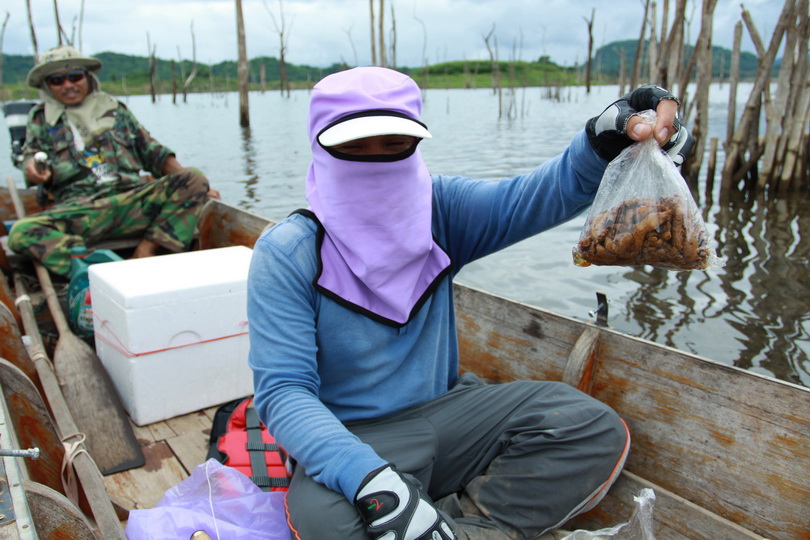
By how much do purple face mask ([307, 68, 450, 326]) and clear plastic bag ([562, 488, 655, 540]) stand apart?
2.64 ft

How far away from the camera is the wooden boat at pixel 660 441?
5.85 feet

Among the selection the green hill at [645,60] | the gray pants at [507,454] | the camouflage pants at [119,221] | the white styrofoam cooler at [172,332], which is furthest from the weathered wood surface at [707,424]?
the green hill at [645,60]

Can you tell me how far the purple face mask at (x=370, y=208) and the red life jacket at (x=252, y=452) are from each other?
2.22 ft

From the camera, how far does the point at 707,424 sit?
198cm

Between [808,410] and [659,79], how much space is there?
7.73 metres

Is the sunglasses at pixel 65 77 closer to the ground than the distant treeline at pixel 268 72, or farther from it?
closer to the ground

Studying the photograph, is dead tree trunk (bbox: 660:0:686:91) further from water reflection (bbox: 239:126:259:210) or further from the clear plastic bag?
the clear plastic bag

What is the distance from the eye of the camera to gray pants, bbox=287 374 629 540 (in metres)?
1.82

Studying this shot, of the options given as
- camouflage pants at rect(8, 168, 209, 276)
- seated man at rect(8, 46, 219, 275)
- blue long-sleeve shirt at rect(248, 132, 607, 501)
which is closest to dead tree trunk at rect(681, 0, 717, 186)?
camouflage pants at rect(8, 168, 209, 276)

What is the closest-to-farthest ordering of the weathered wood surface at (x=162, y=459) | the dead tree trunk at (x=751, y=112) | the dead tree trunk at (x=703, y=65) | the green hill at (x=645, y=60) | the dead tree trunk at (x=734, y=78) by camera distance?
the weathered wood surface at (x=162, y=459) < the dead tree trunk at (x=751, y=112) < the dead tree trunk at (x=703, y=65) < the dead tree trunk at (x=734, y=78) < the green hill at (x=645, y=60)

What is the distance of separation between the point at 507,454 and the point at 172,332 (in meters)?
1.50

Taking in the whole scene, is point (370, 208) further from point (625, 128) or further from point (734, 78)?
point (734, 78)

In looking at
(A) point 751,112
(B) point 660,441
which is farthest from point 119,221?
(A) point 751,112

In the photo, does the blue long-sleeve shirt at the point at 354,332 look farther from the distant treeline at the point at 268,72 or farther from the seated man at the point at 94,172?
the distant treeline at the point at 268,72
